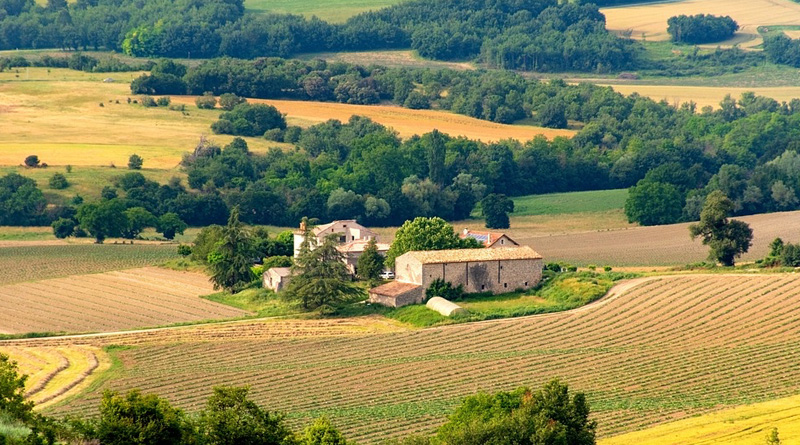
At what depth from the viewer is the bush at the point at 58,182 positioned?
131 m

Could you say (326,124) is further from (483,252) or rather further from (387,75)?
(483,252)

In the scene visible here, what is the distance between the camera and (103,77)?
598 ft

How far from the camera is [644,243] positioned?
4557 inches

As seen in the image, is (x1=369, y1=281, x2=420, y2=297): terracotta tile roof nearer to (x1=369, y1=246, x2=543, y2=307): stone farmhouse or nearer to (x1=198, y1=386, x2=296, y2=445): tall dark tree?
(x1=369, y1=246, x2=543, y2=307): stone farmhouse

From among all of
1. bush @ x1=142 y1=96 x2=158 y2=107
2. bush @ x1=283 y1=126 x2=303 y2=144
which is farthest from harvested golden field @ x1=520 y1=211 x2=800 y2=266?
bush @ x1=142 y1=96 x2=158 y2=107

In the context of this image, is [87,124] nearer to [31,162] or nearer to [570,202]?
[31,162]

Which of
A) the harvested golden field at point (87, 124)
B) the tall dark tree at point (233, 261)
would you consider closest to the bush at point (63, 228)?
the harvested golden field at point (87, 124)

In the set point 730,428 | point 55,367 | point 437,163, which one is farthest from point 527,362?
point 437,163

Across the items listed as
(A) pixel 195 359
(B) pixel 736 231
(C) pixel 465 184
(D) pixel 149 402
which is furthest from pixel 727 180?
(D) pixel 149 402

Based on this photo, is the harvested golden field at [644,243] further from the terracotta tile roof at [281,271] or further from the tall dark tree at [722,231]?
the terracotta tile roof at [281,271]

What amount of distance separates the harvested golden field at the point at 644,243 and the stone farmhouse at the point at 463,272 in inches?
483

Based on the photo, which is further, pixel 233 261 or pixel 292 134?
pixel 292 134

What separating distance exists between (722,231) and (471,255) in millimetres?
16151

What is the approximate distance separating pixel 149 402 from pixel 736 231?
55.7 m
